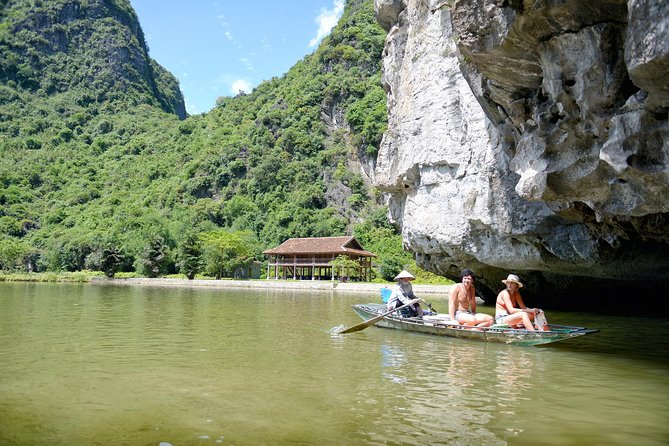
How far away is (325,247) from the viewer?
52000mm

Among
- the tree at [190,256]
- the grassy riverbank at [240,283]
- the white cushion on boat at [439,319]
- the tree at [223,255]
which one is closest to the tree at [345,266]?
the grassy riverbank at [240,283]

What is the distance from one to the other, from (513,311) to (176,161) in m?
94.9

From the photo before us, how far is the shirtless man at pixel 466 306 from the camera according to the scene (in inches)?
510

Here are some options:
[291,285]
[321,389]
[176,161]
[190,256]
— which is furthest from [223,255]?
[176,161]

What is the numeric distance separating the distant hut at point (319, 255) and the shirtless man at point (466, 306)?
36224mm

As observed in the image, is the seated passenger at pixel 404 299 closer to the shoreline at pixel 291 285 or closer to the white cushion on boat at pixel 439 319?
the white cushion on boat at pixel 439 319

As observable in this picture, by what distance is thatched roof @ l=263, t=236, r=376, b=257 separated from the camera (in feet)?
167

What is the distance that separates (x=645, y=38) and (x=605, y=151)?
99.4 inches

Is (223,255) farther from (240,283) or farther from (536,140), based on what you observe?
(536,140)

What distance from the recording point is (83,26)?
13775 centimetres

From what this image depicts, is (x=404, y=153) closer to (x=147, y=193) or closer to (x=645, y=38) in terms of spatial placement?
(x=645, y=38)

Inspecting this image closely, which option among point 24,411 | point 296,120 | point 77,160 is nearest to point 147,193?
point 77,160

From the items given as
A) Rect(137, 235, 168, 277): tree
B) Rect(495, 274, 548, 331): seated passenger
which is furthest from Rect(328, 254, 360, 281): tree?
Rect(495, 274, 548, 331): seated passenger

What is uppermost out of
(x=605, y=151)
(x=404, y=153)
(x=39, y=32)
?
(x=39, y=32)
